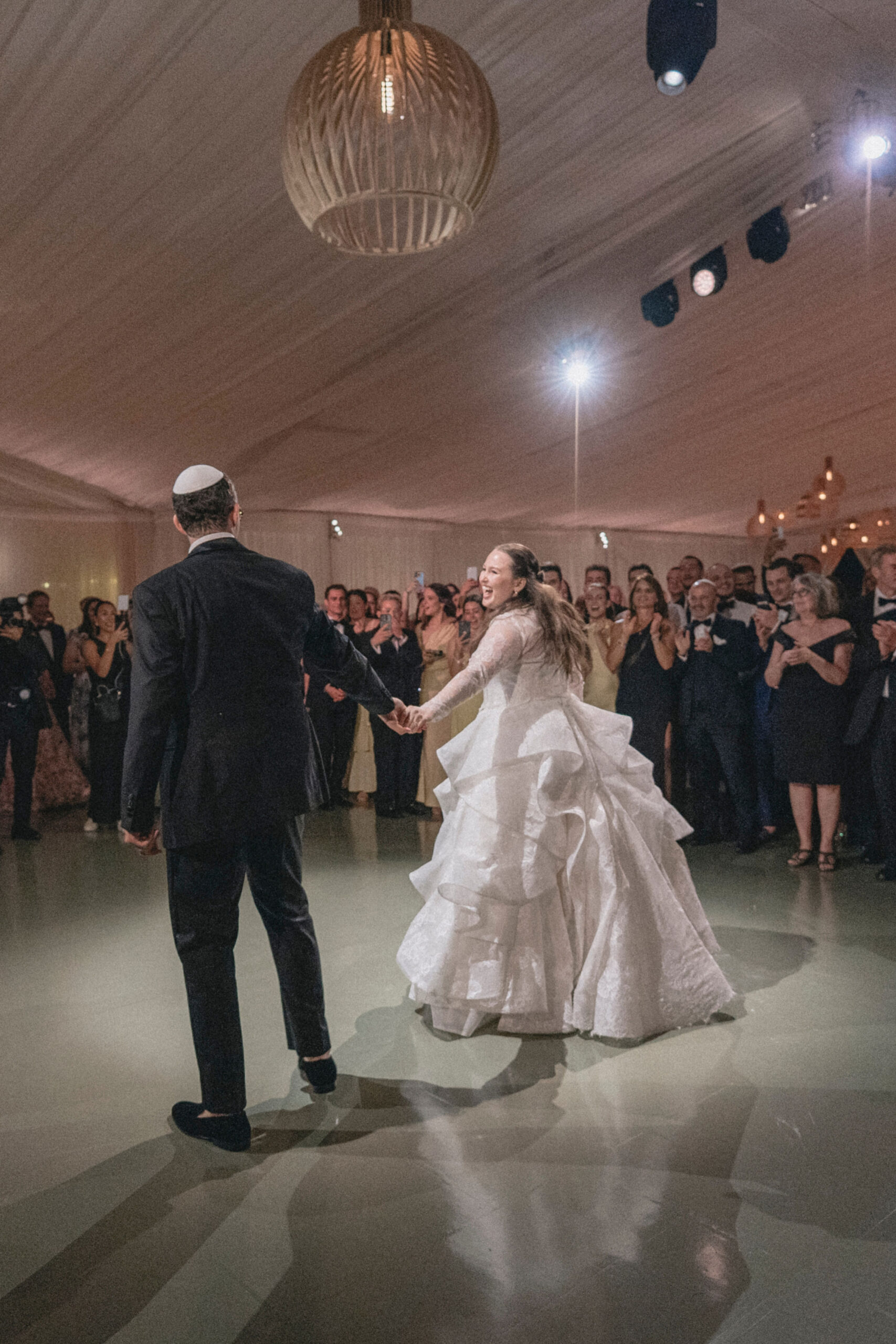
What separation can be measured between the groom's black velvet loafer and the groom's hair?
143cm

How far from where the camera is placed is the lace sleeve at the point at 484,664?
111 inches

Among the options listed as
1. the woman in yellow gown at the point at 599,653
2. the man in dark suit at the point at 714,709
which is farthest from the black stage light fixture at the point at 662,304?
the man in dark suit at the point at 714,709

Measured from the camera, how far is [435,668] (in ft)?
22.4

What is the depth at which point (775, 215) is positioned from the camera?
5723 millimetres

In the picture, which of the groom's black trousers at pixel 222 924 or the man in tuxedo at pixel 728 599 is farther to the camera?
the man in tuxedo at pixel 728 599

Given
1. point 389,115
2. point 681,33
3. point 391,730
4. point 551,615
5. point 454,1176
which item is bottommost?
point 454,1176

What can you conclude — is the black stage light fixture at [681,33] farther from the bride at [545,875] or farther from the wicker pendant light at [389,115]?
the bride at [545,875]

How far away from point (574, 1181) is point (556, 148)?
4443mm

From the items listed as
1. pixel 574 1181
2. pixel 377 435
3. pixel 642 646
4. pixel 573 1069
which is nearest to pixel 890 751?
pixel 642 646

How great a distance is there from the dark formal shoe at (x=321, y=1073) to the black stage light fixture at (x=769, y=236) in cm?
525

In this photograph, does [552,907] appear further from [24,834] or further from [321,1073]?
[24,834]

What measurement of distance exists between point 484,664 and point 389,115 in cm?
148

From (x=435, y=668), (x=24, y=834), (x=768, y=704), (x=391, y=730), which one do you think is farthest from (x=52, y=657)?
(x=768, y=704)

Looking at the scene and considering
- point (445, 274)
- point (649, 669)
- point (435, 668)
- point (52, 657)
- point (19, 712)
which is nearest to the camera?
point (649, 669)
